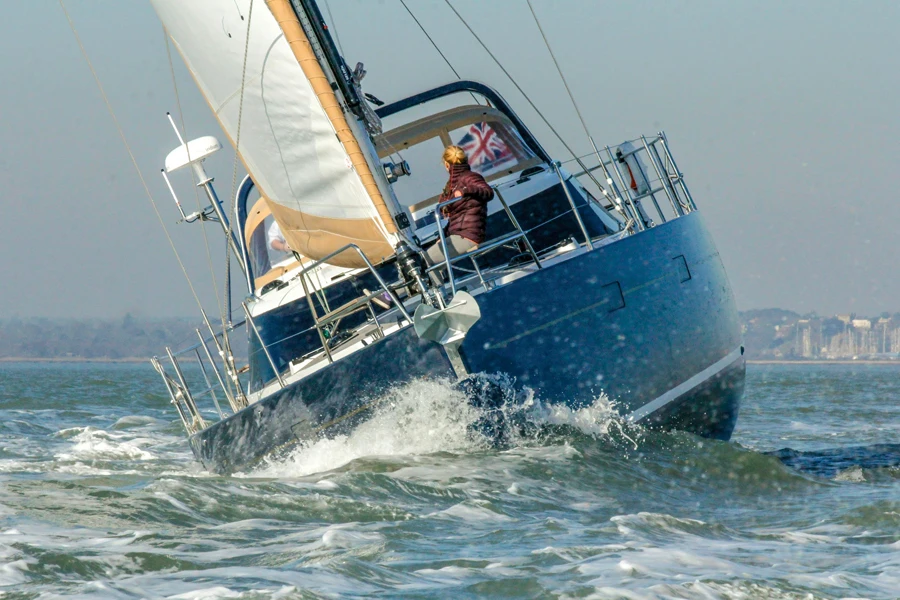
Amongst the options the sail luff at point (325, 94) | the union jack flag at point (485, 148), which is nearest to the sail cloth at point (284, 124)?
the sail luff at point (325, 94)

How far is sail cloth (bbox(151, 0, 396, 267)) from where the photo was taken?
7773 mm

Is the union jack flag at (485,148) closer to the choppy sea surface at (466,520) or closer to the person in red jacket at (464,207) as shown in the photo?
the person in red jacket at (464,207)

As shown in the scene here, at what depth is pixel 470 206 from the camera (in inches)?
313

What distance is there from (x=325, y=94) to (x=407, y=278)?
55.7 inches

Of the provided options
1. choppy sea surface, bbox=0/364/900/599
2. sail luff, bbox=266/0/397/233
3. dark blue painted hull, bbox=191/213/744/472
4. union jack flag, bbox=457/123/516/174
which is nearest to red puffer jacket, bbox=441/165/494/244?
sail luff, bbox=266/0/397/233

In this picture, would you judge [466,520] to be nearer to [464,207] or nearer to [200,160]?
[464,207]

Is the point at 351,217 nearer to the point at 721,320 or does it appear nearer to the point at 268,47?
the point at 268,47

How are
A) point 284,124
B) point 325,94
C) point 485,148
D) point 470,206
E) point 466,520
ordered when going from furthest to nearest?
1. point 485,148
2. point 284,124
3. point 470,206
4. point 325,94
5. point 466,520

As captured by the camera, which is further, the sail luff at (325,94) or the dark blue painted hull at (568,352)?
the sail luff at (325,94)

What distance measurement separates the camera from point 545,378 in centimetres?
724

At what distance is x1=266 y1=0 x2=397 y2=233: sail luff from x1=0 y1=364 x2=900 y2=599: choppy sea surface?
4.94ft

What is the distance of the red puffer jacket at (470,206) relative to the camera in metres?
7.90

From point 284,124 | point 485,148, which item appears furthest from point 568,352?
point 485,148

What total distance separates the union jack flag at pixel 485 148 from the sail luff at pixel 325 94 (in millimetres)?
2585
